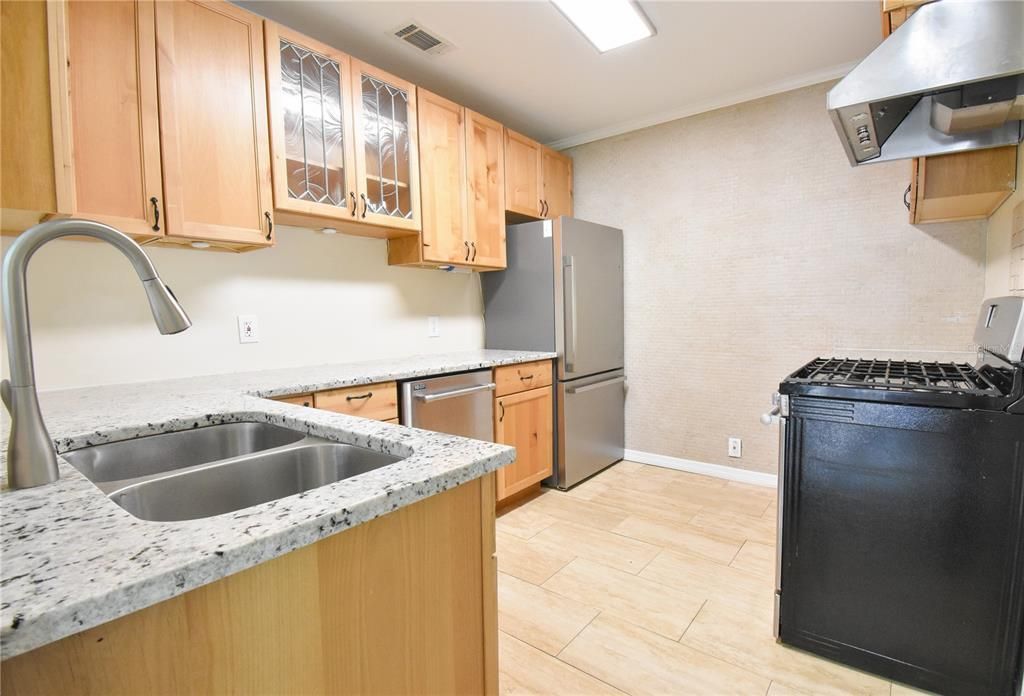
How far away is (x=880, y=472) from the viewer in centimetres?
144

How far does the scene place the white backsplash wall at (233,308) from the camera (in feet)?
5.77

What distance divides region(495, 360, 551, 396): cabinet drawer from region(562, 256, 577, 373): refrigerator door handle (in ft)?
0.44

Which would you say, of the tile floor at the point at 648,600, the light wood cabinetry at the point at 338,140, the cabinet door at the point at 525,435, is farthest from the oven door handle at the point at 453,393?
the light wood cabinetry at the point at 338,140

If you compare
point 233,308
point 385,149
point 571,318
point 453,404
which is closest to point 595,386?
point 571,318

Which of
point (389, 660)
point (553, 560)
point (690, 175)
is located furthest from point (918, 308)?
point (389, 660)

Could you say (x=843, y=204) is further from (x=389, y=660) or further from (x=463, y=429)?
(x=389, y=660)

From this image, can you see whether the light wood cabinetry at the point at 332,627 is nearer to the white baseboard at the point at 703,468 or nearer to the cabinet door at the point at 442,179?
the cabinet door at the point at 442,179

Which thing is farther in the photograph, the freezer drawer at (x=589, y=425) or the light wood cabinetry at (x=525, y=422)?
the freezer drawer at (x=589, y=425)

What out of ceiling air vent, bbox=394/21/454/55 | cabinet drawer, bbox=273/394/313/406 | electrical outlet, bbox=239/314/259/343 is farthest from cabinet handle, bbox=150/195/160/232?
ceiling air vent, bbox=394/21/454/55

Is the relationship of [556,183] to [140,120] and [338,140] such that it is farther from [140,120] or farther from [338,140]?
[140,120]

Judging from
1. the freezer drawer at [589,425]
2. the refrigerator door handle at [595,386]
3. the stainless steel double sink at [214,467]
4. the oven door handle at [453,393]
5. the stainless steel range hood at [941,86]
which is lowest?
the freezer drawer at [589,425]

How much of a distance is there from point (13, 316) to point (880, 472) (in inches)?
78.1

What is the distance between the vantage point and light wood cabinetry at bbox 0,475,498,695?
453mm

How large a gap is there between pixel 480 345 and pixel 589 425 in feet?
3.08
